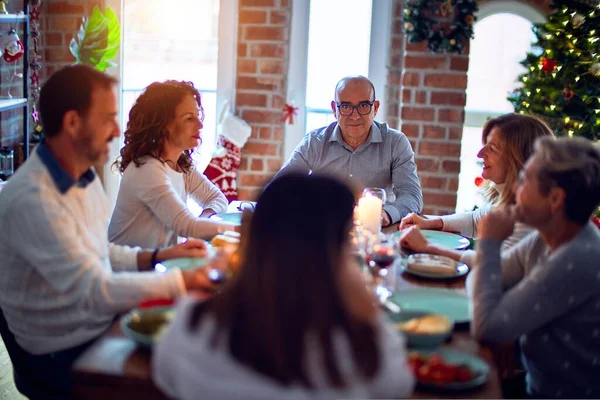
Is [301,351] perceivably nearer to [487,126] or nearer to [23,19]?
[487,126]

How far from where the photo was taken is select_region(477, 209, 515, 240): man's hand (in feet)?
6.16

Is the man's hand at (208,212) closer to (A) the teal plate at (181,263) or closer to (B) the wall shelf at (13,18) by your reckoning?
(A) the teal plate at (181,263)

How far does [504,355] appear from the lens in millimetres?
1808

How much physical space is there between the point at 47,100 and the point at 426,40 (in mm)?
2634

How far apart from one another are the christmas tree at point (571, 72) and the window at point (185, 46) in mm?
1698

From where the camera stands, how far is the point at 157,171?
2664 millimetres

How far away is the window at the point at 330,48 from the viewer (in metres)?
4.45

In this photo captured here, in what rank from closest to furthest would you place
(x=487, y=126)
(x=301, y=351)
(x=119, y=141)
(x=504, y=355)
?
(x=301, y=351) → (x=504, y=355) → (x=487, y=126) → (x=119, y=141)

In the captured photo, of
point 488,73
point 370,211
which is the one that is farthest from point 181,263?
point 488,73

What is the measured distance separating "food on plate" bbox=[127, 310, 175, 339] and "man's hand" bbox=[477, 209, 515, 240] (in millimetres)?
767

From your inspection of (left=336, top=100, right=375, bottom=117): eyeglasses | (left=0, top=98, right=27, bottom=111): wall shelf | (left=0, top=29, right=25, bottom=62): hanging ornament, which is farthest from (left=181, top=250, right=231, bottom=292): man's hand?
(left=0, top=29, right=25, bottom=62): hanging ornament

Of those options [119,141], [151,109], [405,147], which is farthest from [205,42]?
[151,109]

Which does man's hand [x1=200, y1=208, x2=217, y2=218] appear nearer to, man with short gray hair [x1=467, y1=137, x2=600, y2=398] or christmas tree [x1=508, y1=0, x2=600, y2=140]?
man with short gray hair [x1=467, y1=137, x2=600, y2=398]

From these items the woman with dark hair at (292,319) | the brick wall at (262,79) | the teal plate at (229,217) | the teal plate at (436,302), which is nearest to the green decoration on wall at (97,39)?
the brick wall at (262,79)
